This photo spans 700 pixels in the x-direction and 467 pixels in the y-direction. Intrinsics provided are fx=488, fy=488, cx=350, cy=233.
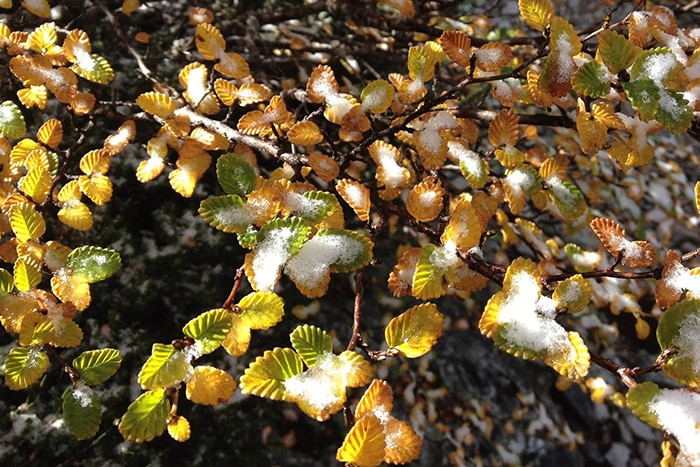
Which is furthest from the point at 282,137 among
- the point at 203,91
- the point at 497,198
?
the point at 497,198

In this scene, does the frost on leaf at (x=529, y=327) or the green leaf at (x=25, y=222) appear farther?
the green leaf at (x=25, y=222)

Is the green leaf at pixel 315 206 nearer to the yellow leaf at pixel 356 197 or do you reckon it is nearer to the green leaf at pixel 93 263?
the yellow leaf at pixel 356 197

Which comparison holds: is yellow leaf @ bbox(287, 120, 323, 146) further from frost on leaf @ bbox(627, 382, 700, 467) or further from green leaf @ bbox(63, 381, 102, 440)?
frost on leaf @ bbox(627, 382, 700, 467)

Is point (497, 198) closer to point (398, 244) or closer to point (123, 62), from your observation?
point (398, 244)

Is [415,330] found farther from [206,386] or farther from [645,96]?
[645,96]

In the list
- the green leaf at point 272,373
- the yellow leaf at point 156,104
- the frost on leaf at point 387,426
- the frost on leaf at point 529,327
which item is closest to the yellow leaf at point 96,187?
the yellow leaf at point 156,104

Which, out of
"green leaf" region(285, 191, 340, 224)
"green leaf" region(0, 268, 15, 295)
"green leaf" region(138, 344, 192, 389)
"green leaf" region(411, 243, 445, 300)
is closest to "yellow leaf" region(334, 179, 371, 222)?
"green leaf" region(285, 191, 340, 224)

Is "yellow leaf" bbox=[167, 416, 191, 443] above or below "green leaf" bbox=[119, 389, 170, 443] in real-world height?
below
